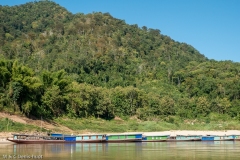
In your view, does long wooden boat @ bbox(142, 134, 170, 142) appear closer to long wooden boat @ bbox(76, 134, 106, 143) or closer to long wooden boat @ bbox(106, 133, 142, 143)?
long wooden boat @ bbox(106, 133, 142, 143)

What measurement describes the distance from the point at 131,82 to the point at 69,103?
1635 inches

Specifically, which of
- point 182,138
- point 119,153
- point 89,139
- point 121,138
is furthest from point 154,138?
point 119,153

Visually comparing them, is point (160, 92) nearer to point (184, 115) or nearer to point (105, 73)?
point (184, 115)

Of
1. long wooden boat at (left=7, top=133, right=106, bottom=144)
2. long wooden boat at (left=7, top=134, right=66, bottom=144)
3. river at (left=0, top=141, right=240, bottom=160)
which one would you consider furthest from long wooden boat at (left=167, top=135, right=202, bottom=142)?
long wooden boat at (left=7, top=134, right=66, bottom=144)

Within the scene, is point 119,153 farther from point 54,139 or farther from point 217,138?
point 217,138

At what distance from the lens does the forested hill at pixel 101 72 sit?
53.5 metres

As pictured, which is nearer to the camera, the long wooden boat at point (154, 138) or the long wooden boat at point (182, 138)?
the long wooden boat at point (154, 138)

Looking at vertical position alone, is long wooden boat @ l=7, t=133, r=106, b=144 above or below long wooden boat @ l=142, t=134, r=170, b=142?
above

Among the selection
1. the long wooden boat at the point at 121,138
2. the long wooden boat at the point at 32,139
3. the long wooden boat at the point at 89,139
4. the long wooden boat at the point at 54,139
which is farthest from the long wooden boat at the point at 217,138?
the long wooden boat at the point at 32,139

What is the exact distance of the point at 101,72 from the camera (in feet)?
348

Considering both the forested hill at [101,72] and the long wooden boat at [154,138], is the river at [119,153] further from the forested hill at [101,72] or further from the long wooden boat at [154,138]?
the forested hill at [101,72]

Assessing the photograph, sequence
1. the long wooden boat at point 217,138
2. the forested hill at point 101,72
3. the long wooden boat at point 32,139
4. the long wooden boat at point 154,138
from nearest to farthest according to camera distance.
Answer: the long wooden boat at point 32,139 < the long wooden boat at point 154,138 < the long wooden boat at point 217,138 < the forested hill at point 101,72

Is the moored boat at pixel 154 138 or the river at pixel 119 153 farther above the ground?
the river at pixel 119 153

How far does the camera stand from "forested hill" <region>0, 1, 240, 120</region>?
2105 inches
